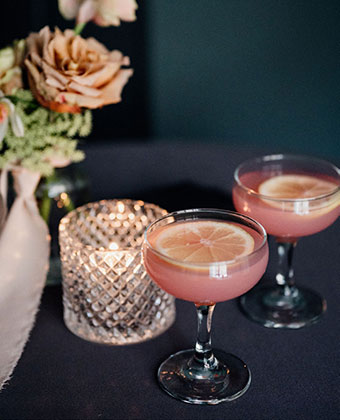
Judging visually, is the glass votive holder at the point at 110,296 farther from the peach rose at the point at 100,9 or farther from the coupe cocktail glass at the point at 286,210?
the peach rose at the point at 100,9

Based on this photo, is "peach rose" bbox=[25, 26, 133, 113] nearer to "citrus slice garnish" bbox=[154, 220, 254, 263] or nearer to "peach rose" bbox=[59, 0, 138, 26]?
"peach rose" bbox=[59, 0, 138, 26]

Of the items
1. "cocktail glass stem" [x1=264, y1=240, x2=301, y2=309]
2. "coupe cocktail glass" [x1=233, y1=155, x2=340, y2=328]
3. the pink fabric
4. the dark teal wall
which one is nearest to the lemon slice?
"coupe cocktail glass" [x1=233, y1=155, x2=340, y2=328]

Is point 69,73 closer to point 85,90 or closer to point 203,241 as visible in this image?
point 85,90

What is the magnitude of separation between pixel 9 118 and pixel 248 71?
48.3 inches

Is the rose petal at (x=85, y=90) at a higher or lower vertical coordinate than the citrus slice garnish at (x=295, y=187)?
higher

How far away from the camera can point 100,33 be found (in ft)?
7.83

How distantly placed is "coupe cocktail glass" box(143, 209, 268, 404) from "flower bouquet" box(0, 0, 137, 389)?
0.28m

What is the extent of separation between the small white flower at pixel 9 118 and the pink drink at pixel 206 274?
0.33 metres

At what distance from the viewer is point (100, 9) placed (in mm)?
1123

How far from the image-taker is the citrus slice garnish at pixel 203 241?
0.91m

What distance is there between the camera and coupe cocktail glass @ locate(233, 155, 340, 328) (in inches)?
43.5

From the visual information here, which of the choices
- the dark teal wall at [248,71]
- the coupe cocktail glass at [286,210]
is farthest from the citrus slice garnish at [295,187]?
the dark teal wall at [248,71]

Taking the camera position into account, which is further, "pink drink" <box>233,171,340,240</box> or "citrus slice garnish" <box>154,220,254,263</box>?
"pink drink" <box>233,171,340,240</box>

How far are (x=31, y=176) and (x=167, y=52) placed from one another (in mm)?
1115
